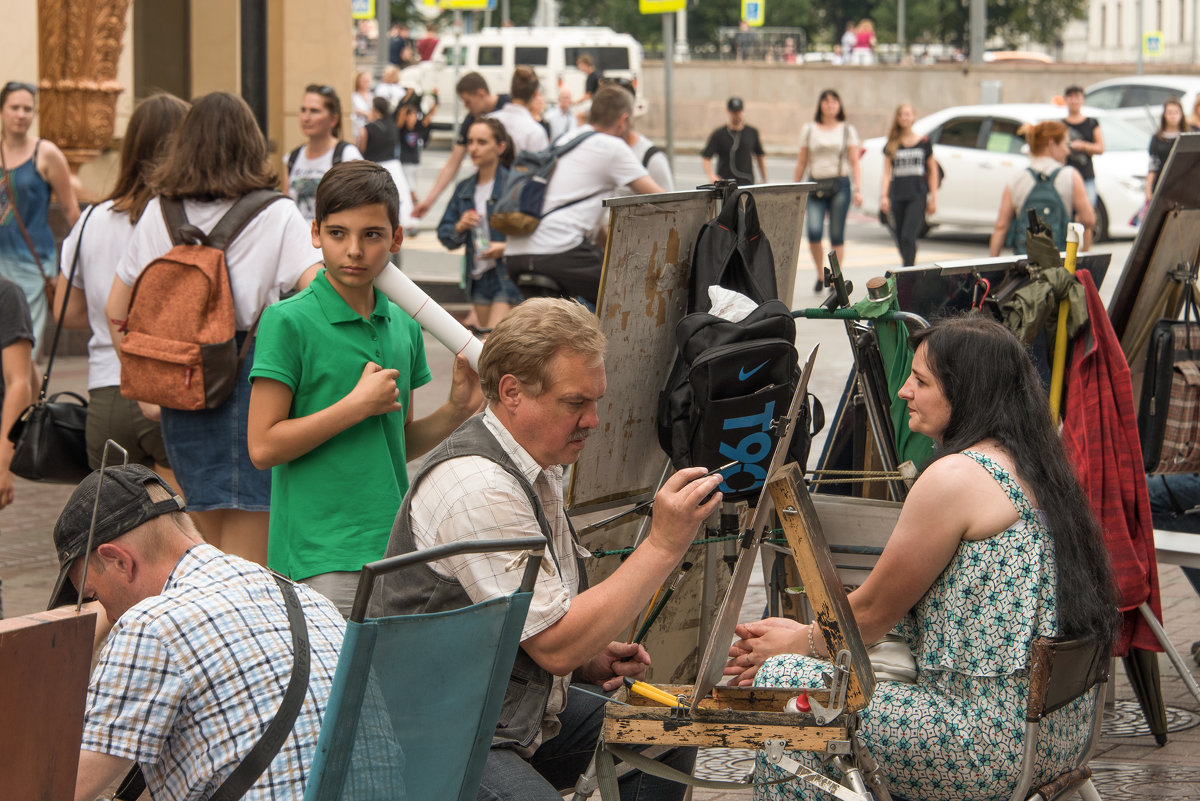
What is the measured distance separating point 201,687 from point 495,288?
6897mm

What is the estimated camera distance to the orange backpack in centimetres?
449

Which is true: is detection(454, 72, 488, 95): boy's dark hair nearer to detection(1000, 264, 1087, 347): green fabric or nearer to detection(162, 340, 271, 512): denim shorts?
detection(162, 340, 271, 512): denim shorts

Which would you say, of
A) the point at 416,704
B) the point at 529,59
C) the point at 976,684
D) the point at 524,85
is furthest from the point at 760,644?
the point at 529,59

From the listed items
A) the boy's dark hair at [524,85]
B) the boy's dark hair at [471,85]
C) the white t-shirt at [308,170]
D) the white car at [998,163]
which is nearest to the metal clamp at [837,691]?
the white t-shirt at [308,170]

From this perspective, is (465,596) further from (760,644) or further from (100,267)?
(100,267)

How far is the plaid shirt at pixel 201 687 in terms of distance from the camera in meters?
2.27

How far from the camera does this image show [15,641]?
185 centimetres

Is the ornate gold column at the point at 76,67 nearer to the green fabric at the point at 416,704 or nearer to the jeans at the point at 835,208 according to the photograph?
the jeans at the point at 835,208

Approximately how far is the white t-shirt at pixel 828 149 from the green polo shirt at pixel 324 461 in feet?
40.9

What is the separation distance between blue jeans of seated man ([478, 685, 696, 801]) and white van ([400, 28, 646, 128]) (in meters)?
33.1

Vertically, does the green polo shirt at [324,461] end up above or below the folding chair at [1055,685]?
above

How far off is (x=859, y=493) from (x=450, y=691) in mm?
2724

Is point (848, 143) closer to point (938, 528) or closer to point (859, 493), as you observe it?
point (859, 493)

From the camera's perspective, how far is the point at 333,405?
3668 mm
